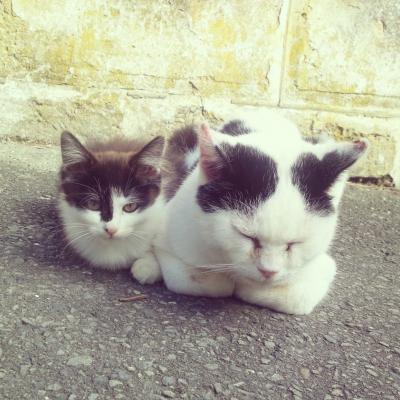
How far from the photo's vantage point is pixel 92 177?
7.80ft

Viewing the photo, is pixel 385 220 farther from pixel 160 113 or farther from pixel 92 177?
pixel 92 177

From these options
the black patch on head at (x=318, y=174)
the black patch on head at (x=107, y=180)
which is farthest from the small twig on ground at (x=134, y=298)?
the black patch on head at (x=318, y=174)

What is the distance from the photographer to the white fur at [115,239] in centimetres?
243

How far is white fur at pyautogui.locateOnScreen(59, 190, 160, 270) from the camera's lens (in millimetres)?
2432

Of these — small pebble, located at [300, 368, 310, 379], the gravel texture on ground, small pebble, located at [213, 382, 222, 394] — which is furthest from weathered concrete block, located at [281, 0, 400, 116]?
small pebble, located at [213, 382, 222, 394]

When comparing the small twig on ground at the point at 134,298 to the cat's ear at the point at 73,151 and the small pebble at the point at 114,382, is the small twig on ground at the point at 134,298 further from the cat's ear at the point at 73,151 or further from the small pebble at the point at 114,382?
the cat's ear at the point at 73,151

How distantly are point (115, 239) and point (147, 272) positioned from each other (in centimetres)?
23

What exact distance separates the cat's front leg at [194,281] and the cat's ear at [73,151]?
614mm

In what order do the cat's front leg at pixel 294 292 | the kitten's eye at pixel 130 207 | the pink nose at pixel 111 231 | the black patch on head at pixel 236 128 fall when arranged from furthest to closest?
the black patch on head at pixel 236 128, the kitten's eye at pixel 130 207, the pink nose at pixel 111 231, the cat's front leg at pixel 294 292

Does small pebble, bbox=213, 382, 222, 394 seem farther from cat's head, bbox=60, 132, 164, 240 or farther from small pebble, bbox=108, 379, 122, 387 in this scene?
cat's head, bbox=60, 132, 164, 240

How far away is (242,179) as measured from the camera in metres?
1.89

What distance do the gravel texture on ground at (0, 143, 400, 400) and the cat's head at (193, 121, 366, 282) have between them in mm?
332

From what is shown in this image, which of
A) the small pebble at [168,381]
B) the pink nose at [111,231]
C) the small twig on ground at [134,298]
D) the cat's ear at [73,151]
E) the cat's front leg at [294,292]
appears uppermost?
the cat's ear at [73,151]

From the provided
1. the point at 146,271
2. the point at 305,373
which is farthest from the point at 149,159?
the point at 305,373
